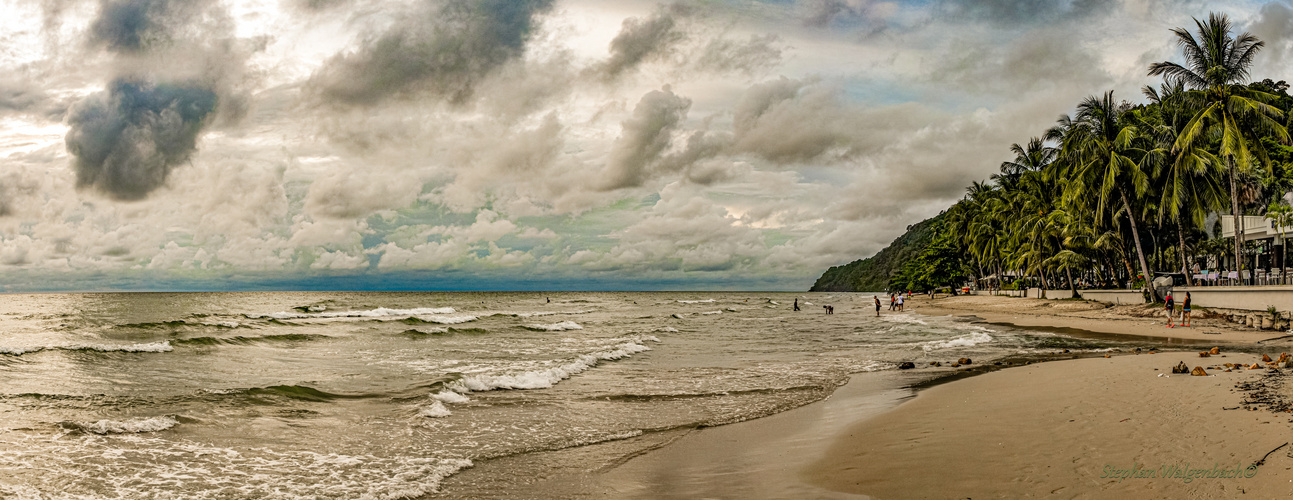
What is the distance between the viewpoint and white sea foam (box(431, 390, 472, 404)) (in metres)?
12.7

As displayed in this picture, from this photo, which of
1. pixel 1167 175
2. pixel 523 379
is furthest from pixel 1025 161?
pixel 523 379

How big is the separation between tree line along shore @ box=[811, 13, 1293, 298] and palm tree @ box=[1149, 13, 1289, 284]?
5 centimetres

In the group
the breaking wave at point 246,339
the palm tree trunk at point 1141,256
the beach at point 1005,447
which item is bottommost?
the breaking wave at point 246,339

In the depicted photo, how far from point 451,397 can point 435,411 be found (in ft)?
4.32

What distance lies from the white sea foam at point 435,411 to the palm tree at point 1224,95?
3379 cm

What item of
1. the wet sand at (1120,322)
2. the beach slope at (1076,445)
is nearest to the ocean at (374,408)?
the beach slope at (1076,445)

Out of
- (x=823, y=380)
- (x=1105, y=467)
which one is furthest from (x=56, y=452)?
(x=823, y=380)

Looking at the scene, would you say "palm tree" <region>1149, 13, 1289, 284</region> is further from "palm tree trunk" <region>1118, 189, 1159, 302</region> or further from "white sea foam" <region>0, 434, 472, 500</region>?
"white sea foam" <region>0, 434, 472, 500</region>

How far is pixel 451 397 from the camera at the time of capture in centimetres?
1292

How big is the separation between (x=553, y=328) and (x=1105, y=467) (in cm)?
3287

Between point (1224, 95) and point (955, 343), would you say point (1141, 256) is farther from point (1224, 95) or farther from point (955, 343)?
point (955, 343)

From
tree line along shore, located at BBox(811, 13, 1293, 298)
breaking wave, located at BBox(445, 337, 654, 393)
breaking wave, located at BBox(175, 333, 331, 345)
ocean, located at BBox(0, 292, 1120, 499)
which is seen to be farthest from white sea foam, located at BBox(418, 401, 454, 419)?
tree line along shore, located at BBox(811, 13, 1293, 298)

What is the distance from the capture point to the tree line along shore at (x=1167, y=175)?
30.0 m

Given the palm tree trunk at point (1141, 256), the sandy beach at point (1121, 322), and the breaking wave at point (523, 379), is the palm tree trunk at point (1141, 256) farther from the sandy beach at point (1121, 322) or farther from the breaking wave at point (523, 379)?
the breaking wave at point (523, 379)
